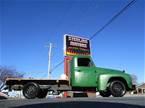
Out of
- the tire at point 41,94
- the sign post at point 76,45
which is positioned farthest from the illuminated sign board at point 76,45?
the tire at point 41,94

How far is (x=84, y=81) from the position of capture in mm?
18625

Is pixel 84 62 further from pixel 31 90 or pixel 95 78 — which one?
pixel 31 90

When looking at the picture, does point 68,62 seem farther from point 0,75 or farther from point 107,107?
point 0,75

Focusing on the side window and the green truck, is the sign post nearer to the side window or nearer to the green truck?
→ the side window

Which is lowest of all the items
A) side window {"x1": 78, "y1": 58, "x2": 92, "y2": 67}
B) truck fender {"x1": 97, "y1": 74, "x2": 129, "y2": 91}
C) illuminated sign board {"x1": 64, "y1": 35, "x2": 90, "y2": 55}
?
truck fender {"x1": 97, "y1": 74, "x2": 129, "y2": 91}

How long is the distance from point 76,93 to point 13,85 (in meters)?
3.01

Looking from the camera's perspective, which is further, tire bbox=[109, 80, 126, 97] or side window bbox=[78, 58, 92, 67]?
side window bbox=[78, 58, 92, 67]

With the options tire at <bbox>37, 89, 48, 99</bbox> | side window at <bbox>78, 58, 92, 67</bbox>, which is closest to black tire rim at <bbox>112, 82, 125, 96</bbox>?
side window at <bbox>78, 58, 92, 67</bbox>

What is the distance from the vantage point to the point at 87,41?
3912 centimetres

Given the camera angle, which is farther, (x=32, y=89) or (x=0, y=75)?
(x=0, y=75)

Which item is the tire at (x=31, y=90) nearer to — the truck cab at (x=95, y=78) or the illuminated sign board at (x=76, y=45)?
the truck cab at (x=95, y=78)

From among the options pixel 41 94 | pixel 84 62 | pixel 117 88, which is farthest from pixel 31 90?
pixel 117 88

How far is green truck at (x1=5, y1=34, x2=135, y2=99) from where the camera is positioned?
18531mm

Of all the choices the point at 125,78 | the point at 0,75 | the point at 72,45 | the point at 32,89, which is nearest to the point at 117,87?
the point at 125,78
